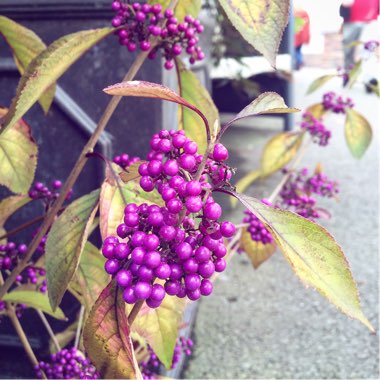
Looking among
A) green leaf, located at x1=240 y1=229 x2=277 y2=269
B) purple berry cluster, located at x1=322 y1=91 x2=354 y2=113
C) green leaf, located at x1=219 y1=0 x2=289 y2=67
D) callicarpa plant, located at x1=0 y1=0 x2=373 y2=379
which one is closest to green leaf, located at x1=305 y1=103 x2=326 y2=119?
purple berry cluster, located at x1=322 y1=91 x2=354 y2=113

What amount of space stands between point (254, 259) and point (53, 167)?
50 centimetres

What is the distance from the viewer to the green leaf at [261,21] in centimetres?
49

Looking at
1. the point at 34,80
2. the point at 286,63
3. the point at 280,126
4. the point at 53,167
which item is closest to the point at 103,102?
the point at 53,167

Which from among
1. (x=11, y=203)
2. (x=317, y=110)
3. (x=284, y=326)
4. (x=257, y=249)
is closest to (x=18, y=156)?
(x=11, y=203)

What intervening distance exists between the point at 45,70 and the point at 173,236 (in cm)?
28

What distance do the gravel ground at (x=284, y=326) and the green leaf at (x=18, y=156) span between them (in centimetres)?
79

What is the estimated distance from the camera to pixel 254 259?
1154 millimetres

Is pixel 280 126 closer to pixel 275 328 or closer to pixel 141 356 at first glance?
pixel 275 328

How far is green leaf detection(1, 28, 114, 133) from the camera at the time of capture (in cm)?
57

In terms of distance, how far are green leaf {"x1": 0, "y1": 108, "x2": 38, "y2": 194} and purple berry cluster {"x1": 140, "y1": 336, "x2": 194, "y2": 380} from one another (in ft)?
1.25

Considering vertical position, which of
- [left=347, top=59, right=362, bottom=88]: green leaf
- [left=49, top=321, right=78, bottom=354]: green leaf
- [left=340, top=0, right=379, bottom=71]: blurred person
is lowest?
[left=340, top=0, right=379, bottom=71]: blurred person

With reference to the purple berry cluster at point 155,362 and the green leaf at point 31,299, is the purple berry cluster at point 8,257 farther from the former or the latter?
the purple berry cluster at point 155,362

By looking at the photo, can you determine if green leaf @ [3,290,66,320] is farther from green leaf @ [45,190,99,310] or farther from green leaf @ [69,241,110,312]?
green leaf @ [45,190,99,310]

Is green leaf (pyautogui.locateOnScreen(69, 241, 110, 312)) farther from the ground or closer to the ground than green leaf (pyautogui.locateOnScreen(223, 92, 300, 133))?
closer to the ground
